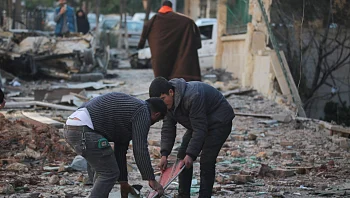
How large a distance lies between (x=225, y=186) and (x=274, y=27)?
359 inches

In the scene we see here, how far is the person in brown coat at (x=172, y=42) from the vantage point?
45.0 feet

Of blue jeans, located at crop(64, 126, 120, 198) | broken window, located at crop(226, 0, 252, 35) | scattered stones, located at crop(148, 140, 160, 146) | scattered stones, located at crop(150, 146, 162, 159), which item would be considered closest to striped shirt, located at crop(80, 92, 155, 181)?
blue jeans, located at crop(64, 126, 120, 198)

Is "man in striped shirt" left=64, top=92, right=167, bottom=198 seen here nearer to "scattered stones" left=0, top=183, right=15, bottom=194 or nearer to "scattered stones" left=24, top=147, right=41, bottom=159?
"scattered stones" left=0, top=183, right=15, bottom=194

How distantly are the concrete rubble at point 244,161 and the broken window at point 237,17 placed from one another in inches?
248

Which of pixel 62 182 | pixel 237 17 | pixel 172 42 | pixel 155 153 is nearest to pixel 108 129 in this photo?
pixel 62 182

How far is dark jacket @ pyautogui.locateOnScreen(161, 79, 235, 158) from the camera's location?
578 centimetres

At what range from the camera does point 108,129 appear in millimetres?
5223

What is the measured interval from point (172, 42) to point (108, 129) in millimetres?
8736

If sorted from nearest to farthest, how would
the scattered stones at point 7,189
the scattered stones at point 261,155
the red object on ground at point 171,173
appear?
the red object on ground at point 171,173 < the scattered stones at point 7,189 < the scattered stones at point 261,155

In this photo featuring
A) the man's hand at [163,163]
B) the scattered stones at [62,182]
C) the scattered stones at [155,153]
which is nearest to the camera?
the man's hand at [163,163]

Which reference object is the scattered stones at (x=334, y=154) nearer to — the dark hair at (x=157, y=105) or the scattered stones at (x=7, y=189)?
the scattered stones at (x=7, y=189)

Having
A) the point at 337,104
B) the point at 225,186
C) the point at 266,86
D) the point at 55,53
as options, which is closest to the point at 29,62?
the point at 55,53

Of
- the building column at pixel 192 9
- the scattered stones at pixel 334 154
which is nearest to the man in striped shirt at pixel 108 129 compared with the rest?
the scattered stones at pixel 334 154

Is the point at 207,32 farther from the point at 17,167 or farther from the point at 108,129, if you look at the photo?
the point at 108,129
